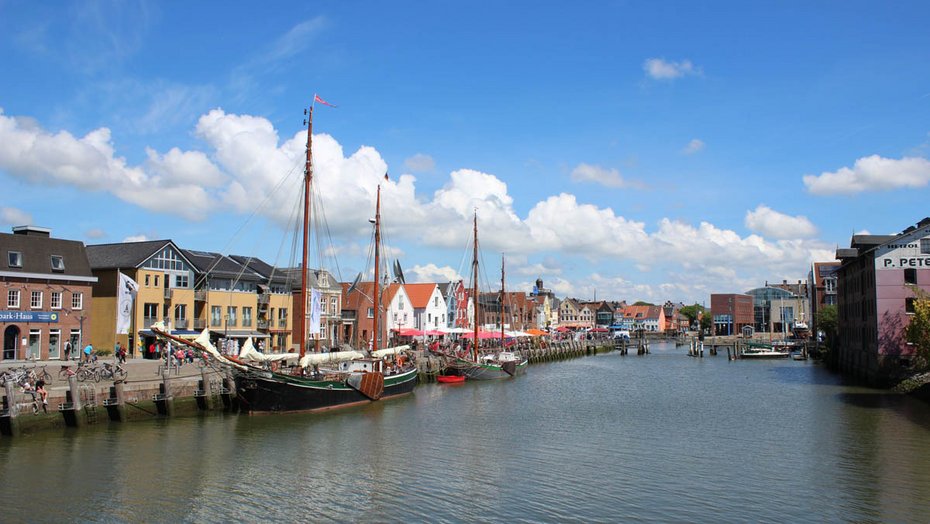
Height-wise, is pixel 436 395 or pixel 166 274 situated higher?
pixel 166 274

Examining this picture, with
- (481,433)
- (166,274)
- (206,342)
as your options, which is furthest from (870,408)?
(166,274)

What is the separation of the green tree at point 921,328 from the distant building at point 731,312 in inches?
5505

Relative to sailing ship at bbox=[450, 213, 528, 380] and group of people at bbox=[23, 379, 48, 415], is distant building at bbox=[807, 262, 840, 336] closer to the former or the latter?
sailing ship at bbox=[450, 213, 528, 380]

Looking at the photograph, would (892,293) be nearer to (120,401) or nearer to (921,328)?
(921,328)

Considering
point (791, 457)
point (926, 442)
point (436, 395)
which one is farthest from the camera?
point (436, 395)

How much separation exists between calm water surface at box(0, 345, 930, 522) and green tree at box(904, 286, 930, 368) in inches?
191

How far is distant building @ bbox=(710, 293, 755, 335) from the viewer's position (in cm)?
18638

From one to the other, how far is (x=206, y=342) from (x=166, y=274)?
28.5 meters

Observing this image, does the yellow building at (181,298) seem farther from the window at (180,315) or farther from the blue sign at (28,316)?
the blue sign at (28,316)

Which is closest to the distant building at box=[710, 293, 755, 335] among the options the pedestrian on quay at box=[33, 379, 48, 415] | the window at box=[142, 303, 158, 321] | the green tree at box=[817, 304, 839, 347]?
the green tree at box=[817, 304, 839, 347]

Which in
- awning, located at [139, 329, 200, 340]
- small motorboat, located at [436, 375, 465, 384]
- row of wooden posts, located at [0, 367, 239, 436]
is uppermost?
awning, located at [139, 329, 200, 340]

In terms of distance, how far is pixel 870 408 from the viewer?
42.9m

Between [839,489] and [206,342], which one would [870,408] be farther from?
[206,342]

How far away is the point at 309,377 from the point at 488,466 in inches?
665
